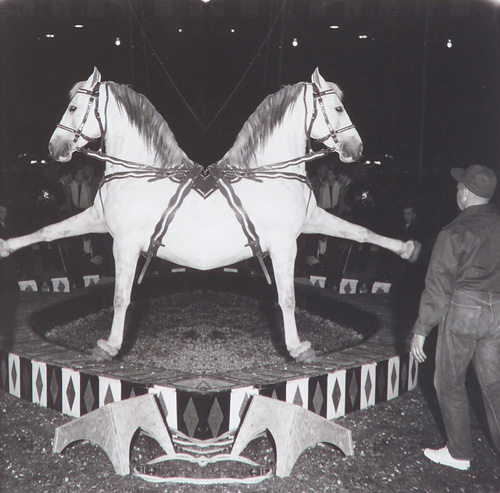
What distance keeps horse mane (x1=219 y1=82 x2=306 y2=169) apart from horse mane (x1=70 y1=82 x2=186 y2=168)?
0.38m

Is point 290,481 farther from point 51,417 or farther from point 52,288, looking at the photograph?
point 52,288

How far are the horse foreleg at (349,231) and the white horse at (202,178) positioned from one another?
199mm

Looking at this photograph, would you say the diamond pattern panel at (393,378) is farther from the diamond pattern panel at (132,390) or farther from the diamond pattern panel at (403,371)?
the diamond pattern panel at (132,390)

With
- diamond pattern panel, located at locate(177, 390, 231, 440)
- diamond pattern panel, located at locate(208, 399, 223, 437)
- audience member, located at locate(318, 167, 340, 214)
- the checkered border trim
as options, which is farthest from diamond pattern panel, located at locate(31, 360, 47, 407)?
audience member, located at locate(318, 167, 340, 214)

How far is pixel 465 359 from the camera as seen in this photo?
4.15 metres

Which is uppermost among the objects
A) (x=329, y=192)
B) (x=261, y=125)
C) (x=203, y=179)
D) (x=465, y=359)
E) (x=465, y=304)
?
(x=261, y=125)

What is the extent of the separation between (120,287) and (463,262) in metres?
2.39

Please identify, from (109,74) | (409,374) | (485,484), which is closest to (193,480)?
Result: (485,484)

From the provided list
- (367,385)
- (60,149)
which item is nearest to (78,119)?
(60,149)

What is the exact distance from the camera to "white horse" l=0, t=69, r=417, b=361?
4781 millimetres

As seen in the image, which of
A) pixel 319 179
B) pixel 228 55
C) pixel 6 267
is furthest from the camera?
pixel 319 179

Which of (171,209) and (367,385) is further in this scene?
(367,385)

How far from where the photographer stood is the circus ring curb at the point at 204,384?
4.34 m

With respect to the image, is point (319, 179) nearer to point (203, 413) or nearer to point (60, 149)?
point (60, 149)
